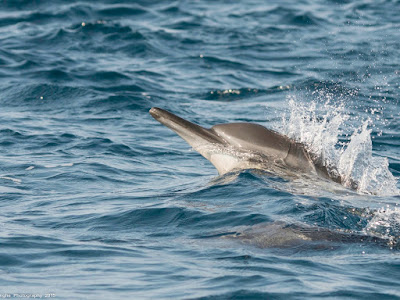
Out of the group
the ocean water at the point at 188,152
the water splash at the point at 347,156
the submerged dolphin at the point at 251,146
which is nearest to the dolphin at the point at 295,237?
the ocean water at the point at 188,152

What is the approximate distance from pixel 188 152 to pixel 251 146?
4172 millimetres

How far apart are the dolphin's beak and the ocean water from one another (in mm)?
713

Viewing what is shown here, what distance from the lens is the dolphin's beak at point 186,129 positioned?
10.7m

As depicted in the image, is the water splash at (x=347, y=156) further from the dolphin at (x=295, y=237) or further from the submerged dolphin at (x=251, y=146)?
the dolphin at (x=295, y=237)

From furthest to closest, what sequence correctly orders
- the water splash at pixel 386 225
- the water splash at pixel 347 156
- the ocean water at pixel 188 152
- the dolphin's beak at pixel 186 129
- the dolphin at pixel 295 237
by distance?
the water splash at pixel 347 156
the dolphin's beak at pixel 186 129
the water splash at pixel 386 225
the dolphin at pixel 295 237
the ocean water at pixel 188 152

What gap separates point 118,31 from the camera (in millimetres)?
24953

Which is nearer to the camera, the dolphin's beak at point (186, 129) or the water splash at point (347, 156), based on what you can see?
the dolphin's beak at point (186, 129)

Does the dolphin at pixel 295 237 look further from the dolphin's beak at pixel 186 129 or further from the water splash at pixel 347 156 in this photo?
the water splash at pixel 347 156

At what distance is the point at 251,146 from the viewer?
10688 millimetres

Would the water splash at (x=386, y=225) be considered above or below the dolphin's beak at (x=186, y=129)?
below

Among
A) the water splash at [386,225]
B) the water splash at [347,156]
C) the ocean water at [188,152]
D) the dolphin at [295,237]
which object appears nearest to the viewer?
the ocean water at [188,152]

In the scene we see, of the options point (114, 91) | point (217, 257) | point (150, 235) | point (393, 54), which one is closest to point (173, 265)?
point (217, 257)

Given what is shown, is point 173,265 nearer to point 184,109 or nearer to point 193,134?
point 193,134

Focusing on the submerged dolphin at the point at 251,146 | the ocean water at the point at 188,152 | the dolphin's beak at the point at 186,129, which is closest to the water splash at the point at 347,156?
the ocean water at the point at 188,152
